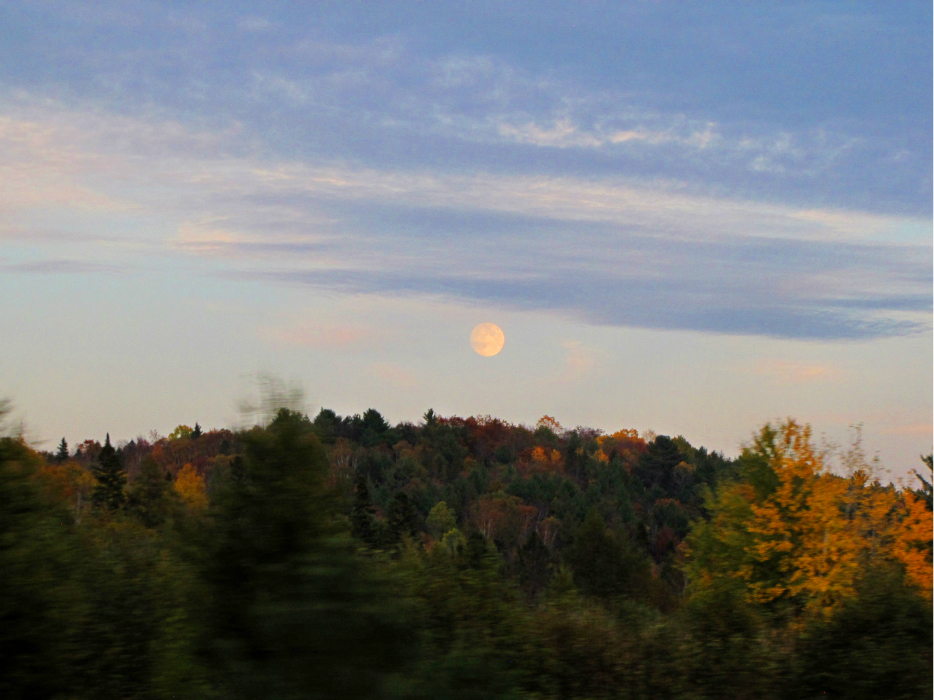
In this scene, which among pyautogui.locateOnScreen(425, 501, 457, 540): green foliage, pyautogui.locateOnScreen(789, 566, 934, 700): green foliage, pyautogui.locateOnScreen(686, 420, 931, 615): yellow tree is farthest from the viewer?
pyautogui.locateOnScreen(425, 501, 457, 540): green foliage

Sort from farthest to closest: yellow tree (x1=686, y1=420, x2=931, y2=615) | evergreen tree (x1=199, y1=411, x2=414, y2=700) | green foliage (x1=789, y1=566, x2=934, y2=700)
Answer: yellow tree (x1=686, y1=420, x2=931, y2=615), green foliage (x1=789, y1=566, x2=934, y2=700), evergreen tree (x1=199, y1=411, x2=414, y2=700)

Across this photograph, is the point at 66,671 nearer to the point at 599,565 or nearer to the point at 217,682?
the point at 217,682

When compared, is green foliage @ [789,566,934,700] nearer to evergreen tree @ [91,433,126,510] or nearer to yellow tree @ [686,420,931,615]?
yellow tree @ [686,420,931,615]

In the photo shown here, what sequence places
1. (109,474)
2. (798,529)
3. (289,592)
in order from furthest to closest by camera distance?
1. (109,474)
2. (798,529)
3. (289,592)

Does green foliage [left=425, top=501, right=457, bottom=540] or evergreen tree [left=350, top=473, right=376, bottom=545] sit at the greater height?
evergreen tree [left=350, top=473, right=376, bottom=545]

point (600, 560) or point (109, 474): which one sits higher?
point (109, 474)

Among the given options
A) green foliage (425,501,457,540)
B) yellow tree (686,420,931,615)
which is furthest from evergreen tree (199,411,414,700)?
green foliage (425,501,457,540)

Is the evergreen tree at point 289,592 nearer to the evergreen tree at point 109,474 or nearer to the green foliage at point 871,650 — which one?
the green foliage at point 871,650

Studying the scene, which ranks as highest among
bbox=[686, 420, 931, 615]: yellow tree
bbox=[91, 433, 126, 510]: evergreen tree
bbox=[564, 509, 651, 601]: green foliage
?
bbox=[91, 433, 126, 510]: evergreen tree

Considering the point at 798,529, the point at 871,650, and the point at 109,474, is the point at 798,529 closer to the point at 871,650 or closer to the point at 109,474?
the point at 871,650

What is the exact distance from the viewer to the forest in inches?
186

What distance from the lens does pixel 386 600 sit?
4855 mm

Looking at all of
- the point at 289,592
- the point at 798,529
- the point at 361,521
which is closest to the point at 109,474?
the point at 361,521

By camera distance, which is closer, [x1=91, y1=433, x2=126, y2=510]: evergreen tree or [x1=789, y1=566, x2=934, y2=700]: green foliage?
[x1=789, y1=566, x2=934, y2=700]: green foliage
